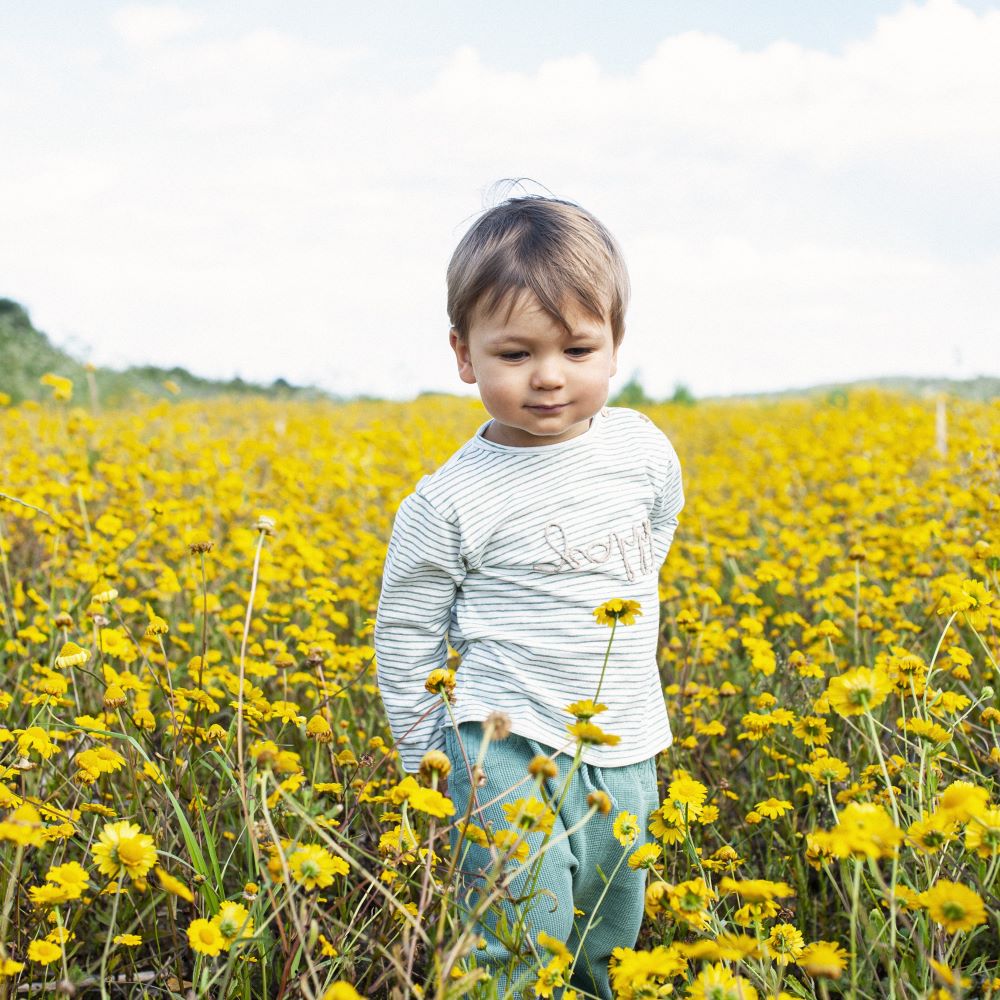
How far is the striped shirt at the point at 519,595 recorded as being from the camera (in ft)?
5.66

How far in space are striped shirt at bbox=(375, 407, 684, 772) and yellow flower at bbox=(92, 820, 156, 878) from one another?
1.72 feet

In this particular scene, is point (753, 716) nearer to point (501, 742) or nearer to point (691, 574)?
point (501, 742)

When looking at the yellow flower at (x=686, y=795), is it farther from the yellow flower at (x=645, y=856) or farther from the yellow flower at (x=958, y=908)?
the yellow flower at (x=958, y=908)

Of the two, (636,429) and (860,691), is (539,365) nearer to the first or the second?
(636,429)

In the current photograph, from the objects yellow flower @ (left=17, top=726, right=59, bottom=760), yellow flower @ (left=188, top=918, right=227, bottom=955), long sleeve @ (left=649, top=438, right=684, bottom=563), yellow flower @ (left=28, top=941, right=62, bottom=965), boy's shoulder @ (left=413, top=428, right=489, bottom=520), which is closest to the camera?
yellow flower @ (left=188, top=918, right=227, bottom=955)

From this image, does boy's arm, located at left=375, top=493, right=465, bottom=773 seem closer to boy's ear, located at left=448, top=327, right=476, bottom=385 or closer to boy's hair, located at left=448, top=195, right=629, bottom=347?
boy's ear, located at left=448, top=327, right=476, bottom=385

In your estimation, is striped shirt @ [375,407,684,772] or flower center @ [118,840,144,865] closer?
A: flower center @ [118,840,144,865]

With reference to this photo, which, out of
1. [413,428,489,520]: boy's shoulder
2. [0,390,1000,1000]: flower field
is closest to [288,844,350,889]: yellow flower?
[0,390,1000,1000]: flower field

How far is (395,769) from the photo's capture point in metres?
2.32

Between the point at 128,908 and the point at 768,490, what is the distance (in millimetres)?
4102

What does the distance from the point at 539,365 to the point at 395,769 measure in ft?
3.59

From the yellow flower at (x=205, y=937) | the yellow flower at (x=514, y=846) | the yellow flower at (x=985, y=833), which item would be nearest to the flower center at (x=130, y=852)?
the yellow flower at (x=205, y=937)

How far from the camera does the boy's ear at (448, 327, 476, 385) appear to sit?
5.82 feet

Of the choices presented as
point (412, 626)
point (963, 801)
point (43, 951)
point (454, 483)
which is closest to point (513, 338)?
point (454, 483)
